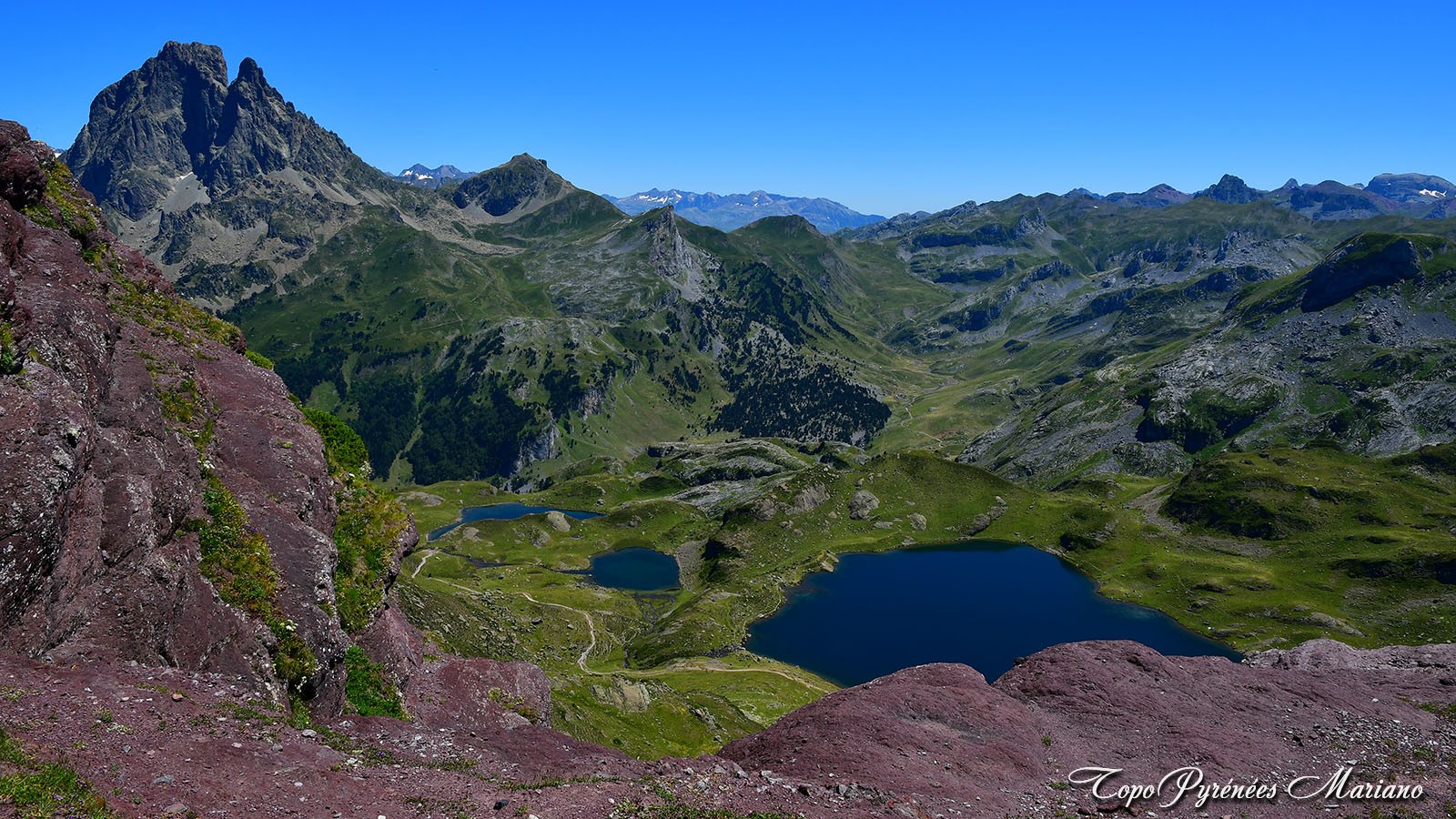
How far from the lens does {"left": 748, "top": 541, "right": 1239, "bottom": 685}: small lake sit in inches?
5221

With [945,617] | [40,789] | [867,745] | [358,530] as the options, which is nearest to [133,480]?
[40,789]

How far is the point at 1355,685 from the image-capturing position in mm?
50906

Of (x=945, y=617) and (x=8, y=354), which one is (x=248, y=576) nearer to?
(x=8, y=354)

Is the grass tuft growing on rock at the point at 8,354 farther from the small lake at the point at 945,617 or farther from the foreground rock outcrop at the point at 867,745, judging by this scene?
the small lake at the point at 945,617

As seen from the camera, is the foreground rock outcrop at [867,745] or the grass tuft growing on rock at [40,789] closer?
the grass tuft growing on rock at [40,789]

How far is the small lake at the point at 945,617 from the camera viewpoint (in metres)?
133

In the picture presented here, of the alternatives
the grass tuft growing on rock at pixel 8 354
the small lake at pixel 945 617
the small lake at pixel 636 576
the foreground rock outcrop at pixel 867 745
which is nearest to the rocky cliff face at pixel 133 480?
the grass tuft growing on rock at pixel 8 354

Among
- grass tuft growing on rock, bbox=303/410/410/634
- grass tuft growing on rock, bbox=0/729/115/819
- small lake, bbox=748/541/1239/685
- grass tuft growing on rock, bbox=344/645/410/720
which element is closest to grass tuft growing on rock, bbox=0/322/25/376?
grass tuft growing on rock, bbox=0/729/115/819

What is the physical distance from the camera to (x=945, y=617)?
149875 millimetres

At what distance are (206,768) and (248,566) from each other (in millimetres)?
12437

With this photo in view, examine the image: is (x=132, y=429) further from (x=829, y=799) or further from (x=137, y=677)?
(x=829, y=799)

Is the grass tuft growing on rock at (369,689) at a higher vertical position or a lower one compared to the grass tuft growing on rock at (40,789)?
lower

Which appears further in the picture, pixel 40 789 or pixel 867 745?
pixel 867 745

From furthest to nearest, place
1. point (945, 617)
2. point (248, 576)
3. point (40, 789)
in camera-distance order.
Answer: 1. point (945, 617)
2. point (248, 576)
3. point (40, 789)
